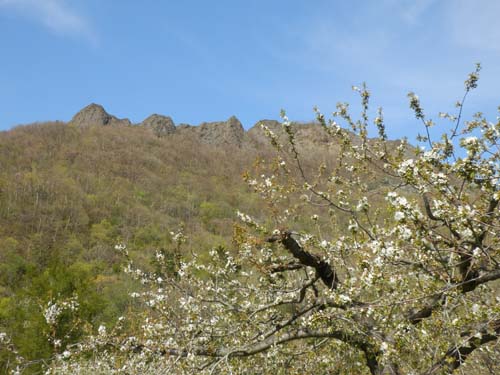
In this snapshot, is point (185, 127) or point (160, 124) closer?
point (160, 124)

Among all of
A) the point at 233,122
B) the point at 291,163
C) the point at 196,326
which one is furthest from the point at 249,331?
the point at 233,122

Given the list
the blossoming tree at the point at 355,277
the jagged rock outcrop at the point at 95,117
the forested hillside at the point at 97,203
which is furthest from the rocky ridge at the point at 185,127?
the blossoming tree at the point at 355,277

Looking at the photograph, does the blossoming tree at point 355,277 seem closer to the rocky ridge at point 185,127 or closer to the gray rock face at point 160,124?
the rocky ridge at point 185,127

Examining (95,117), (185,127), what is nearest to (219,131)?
(185,127)

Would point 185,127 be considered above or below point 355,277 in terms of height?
above

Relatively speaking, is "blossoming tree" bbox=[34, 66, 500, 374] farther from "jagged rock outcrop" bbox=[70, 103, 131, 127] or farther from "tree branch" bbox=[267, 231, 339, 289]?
"jagged rock outcrop" bbox=[70, 103, 131, 127]

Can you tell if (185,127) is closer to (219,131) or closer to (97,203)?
(219,131)

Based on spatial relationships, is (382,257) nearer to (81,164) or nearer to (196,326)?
(196,326)

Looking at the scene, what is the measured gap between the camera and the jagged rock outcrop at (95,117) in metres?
146

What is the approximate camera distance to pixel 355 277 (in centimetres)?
428

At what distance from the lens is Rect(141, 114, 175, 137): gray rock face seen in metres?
151

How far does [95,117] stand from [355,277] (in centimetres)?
15548

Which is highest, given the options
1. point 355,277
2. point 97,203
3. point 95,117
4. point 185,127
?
point 185,127

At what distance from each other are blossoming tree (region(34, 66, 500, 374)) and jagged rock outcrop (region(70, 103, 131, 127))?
14754cm
